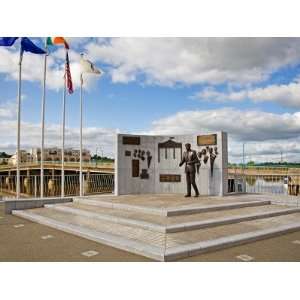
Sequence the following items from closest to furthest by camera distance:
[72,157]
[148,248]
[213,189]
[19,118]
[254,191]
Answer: [148,248]
[19,118]
[213,189]
[254,191]
[72,157]

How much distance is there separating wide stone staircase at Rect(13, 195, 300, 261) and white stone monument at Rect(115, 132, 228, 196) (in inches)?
115

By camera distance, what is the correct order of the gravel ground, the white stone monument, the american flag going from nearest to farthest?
the gravel ground, the white stone monument, the american flag

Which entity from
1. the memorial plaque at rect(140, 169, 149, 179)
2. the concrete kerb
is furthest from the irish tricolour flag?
the memorial plaque at rect(140, 169, 149, 179)

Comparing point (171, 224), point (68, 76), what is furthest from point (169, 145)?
point (171, 224)

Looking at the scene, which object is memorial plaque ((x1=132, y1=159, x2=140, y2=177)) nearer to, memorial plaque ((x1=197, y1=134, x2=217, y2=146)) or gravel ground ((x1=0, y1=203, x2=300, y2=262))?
memorial plaque ((x1=197, y1=134, x2=217, y2=146))

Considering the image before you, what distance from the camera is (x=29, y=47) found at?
1285cm

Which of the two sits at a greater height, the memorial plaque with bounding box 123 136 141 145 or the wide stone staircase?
the memorial plaque with bounding box 123 136 141 145

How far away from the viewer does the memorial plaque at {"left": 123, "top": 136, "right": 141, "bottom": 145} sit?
14.9m

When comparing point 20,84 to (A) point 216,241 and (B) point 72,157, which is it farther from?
(B) point 72,157

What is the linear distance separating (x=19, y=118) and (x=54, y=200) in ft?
12.8

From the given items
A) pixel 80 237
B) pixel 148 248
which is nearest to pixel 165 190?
pixel 80 237

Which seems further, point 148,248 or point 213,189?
point 213,189

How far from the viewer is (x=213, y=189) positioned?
1387cm

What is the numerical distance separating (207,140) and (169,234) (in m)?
7.68
